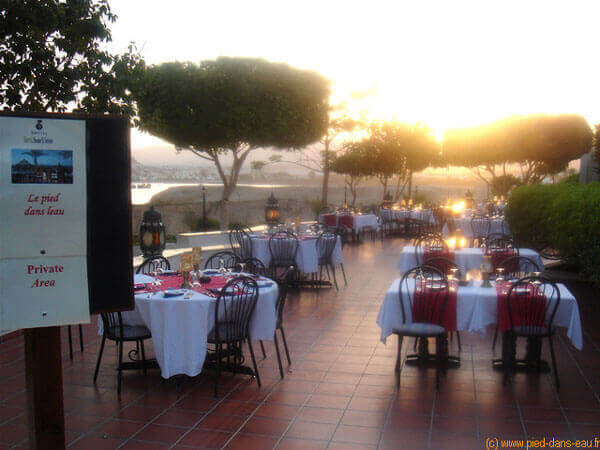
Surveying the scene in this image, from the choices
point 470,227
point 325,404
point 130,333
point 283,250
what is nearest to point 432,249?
point 283,250

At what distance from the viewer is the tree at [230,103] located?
16156 millimetres

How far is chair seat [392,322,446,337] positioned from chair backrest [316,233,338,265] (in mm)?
4536

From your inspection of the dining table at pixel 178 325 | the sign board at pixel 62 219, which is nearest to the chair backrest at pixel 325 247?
the dining table at pixel 178 325

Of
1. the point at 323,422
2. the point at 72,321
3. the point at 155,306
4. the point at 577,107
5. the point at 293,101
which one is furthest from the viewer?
the point at 577,107

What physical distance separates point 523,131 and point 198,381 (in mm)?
20158

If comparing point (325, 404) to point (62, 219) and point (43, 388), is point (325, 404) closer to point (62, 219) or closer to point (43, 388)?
point (43, 388)

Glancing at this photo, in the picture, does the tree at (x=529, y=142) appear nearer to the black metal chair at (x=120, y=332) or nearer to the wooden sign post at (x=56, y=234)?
the black metal chair at (x=120, y=332)

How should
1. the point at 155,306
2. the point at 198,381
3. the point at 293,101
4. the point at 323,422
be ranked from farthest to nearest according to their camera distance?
the point at 293,101
the point at 198,381
the point at 155,306
the point at 323,422

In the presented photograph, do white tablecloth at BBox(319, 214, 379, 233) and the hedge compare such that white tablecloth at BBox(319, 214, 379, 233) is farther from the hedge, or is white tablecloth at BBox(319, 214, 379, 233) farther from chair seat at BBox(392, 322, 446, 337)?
chair seat at BBox(392, 322, 446, 337)

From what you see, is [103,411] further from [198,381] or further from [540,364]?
[540,364]

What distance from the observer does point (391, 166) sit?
75.7 feet

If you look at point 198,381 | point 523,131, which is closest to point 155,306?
point 198,381

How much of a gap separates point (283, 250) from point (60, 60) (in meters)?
4.32

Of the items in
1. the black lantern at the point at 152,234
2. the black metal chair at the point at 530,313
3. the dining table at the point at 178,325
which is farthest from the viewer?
the black lantern at the point at 152,234
